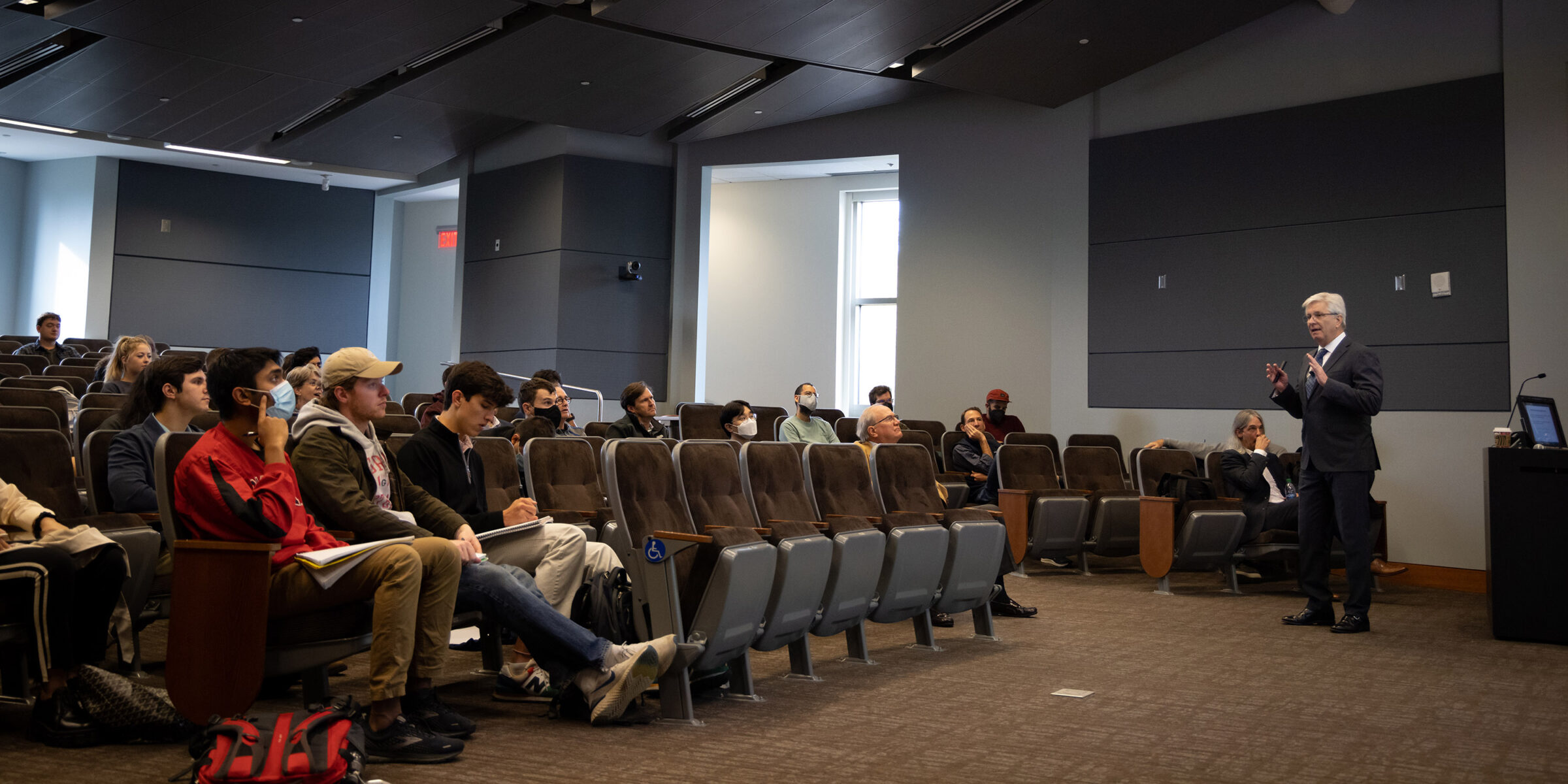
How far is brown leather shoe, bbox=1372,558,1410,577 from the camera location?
24.8 feet

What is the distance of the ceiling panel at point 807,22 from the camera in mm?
8078

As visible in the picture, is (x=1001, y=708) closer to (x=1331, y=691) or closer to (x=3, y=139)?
(x=1331, y=691)

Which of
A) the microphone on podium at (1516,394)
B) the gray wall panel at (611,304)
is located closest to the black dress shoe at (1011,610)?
the microphone on podium at (1516,394)

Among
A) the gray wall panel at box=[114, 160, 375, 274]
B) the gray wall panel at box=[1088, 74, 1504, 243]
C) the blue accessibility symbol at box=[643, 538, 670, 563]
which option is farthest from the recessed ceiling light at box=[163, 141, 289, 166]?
the blue accessibility symbol at box=[643, 538, 670, 563]

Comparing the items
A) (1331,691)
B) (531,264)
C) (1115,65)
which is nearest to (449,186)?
(531,264)

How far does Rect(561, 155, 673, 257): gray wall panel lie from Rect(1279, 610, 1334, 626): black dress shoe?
8309 millimetres

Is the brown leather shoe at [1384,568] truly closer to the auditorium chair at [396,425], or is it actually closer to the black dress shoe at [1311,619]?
the black dress shoe at [1311,619]

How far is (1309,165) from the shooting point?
8672mm

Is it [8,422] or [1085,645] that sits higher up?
[8,422]

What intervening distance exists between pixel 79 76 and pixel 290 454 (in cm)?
890

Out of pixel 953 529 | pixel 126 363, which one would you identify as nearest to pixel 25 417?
pixel 126 363

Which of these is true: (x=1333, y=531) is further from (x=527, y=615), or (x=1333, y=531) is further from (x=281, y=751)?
(x=281, y=751)

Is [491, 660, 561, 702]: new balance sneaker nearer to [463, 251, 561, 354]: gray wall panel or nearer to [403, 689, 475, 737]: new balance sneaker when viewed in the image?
[403, 689, 475, 737]: new balance sneaker

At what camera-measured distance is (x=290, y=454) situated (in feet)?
10.3
